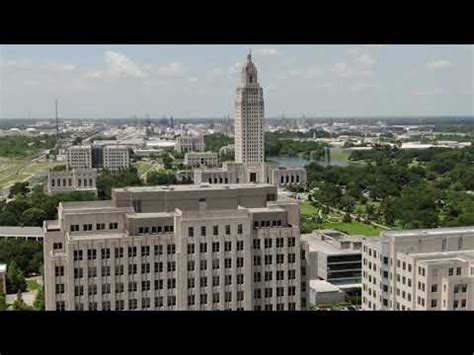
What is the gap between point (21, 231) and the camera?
7574 mm

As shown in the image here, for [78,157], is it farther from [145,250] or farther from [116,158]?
[145,250]

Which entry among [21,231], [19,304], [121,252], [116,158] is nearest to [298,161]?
[116,158]

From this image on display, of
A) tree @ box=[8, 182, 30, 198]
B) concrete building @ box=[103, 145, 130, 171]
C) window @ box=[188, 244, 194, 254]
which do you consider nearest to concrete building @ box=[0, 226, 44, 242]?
tree @ box=[8, 182, 30, 198]

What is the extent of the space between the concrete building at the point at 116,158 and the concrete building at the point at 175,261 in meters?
9.80

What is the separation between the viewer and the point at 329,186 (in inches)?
442

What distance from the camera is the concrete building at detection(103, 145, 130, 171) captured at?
14195 mm

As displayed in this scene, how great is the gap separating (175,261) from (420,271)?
1474mm

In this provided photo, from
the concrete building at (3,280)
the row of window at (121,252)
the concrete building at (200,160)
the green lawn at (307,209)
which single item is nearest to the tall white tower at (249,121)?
the concrete building at (200,160)

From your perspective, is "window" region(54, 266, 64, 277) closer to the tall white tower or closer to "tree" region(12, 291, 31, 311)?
"tree" region(12, 291, 31, 311)

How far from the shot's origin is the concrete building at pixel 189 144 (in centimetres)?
1795
